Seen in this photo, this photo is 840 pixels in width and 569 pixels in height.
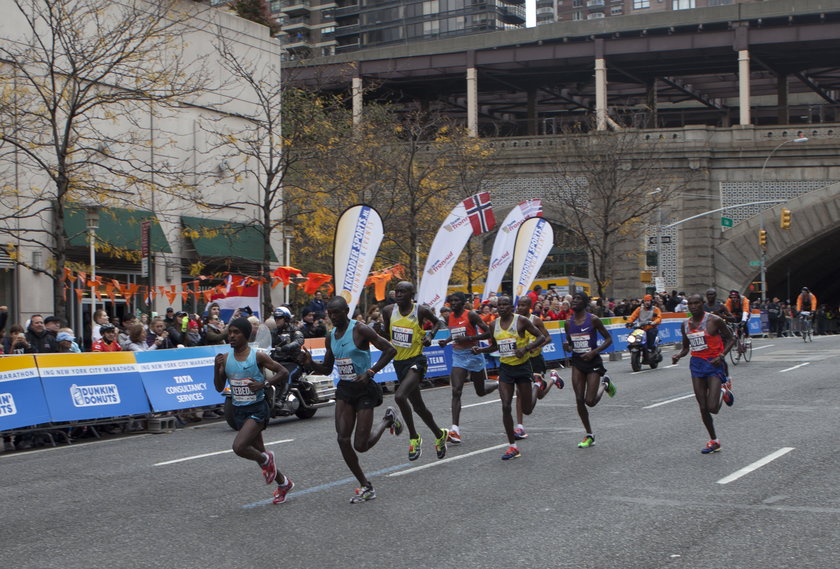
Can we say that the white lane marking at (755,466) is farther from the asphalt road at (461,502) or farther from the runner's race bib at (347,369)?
the runner's race bib at (347,369)

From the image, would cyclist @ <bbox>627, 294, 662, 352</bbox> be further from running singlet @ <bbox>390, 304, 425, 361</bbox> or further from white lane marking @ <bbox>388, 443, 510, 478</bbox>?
running singlet @ <bbox>390, 304, 425, 361</bbox>

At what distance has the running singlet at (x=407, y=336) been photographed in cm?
1150

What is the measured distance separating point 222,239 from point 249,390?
2134 centimetres

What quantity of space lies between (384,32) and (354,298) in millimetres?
84302

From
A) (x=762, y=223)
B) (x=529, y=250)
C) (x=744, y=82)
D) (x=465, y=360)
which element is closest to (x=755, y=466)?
(x=465, y=360)

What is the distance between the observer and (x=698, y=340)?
11.4 meters

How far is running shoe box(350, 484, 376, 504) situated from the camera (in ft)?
29.1

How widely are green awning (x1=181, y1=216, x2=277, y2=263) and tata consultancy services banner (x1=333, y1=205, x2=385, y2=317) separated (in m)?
7.62

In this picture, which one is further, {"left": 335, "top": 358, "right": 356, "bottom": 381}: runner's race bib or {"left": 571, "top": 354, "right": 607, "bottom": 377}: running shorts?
{"left": 571, "top": 354, "right": 607, "bottom": 377}: running shorts

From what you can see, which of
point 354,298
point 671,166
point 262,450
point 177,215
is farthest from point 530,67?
point 262,450

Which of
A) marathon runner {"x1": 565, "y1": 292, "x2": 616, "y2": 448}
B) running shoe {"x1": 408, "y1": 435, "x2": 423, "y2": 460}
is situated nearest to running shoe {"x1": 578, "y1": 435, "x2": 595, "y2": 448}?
marathon runner {"x1": 565, "y1": 292, "x2": 616, "y2": 448}

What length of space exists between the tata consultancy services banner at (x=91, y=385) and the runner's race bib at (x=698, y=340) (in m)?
8.38

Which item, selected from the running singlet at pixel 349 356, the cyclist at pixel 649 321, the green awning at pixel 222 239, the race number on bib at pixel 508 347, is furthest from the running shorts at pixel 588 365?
the green awning at pixel 222 239

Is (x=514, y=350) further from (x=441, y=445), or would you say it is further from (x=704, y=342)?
(x=704, y=342)
